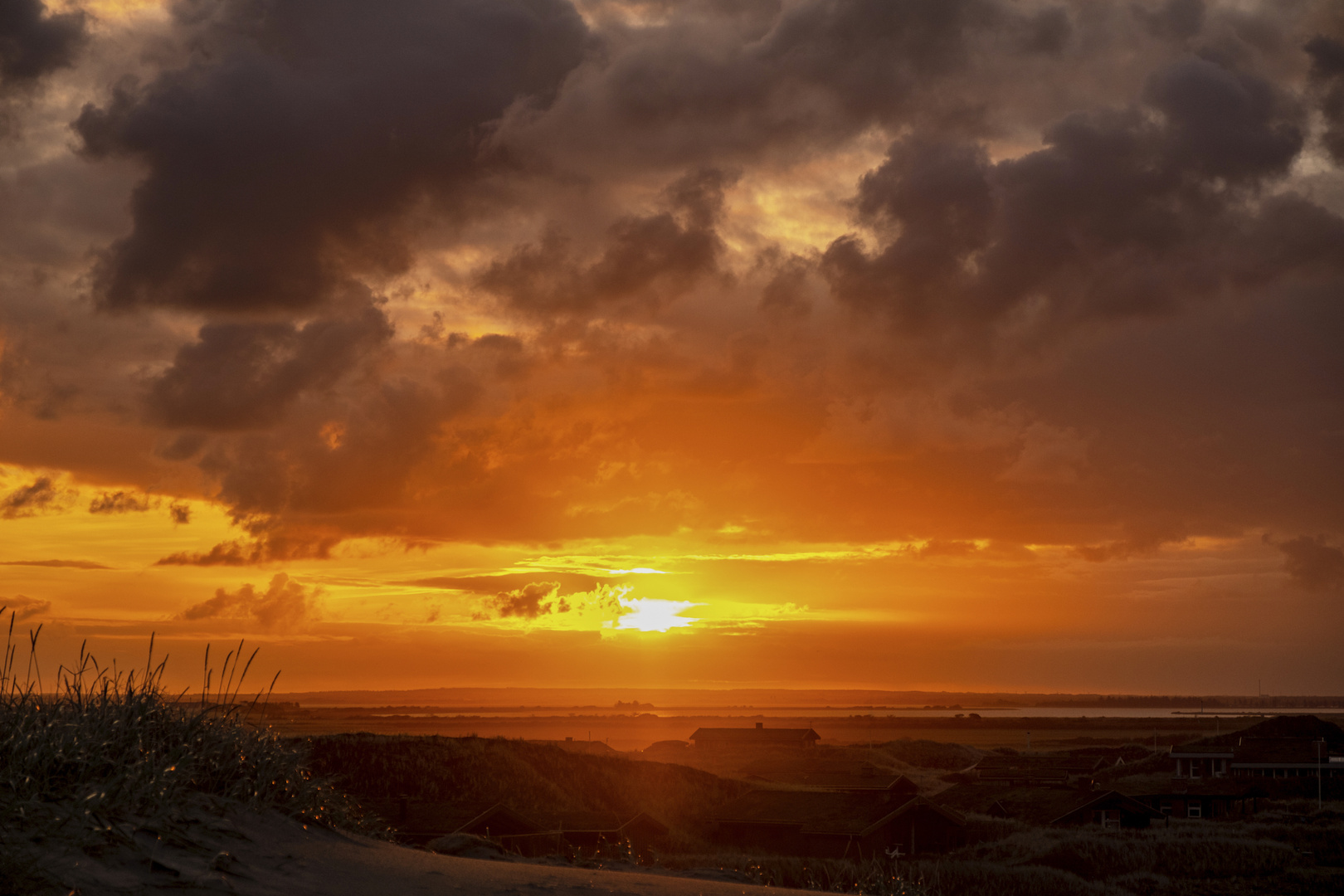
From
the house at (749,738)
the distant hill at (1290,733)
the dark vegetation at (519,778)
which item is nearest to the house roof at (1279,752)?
the distant hill at (1290,733)

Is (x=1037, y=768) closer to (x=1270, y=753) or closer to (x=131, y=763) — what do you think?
(x=1270, y=753)

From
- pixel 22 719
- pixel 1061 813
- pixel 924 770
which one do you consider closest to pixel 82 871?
pixel 22 719

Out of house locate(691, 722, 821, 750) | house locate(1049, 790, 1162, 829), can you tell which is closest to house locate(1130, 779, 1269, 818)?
house locate(1049, 790, 1162, 829)

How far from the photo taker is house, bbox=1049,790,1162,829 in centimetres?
6794

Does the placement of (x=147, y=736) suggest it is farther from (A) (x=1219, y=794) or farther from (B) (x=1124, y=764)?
(B) (x=1124, y=764)

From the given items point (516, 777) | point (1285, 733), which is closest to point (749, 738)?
point (1285, 733)

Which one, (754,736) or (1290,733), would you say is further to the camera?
(754,736)

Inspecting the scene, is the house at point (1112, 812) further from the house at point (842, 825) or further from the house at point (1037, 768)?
the house at point (1037, 768)

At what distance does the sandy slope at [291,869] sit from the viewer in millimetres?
7359

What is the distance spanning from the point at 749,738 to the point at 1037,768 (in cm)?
4935

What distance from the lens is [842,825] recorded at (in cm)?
5831

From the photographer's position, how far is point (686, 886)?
34.4ft

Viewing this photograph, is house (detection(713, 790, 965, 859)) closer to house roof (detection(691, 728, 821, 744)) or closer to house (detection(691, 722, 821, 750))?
house (detection(691, 722, 821, 750))

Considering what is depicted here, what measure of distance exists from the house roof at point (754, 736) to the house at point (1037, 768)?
91.7ft
